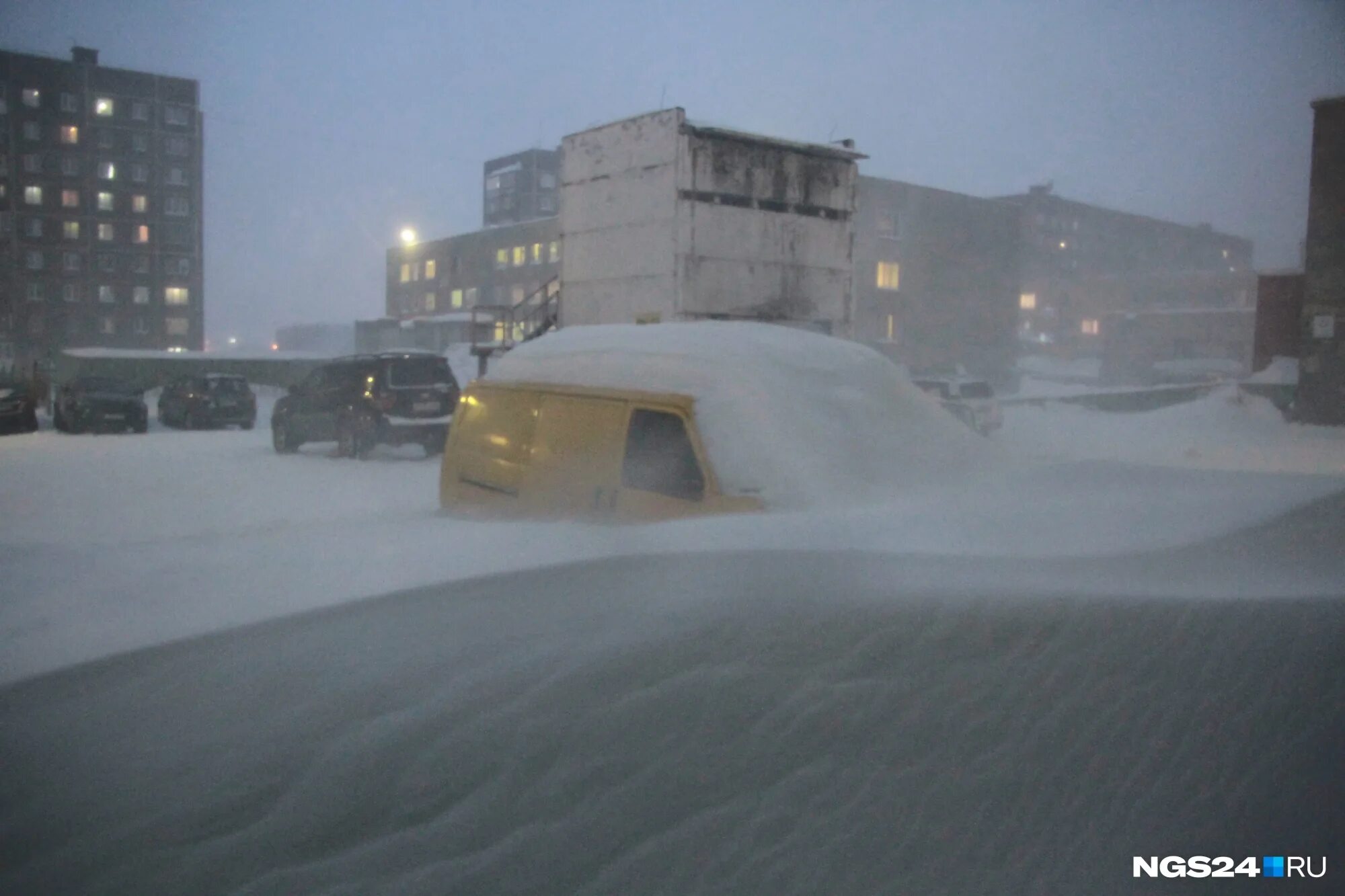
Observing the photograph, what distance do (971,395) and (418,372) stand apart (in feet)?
39.0

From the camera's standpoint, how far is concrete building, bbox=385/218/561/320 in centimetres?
5866

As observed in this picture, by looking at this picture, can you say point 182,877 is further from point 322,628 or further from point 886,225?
point 886,225

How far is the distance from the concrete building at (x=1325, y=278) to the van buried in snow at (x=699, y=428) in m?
21.4

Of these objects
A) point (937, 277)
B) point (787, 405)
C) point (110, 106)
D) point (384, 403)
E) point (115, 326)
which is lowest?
point (384, 403)

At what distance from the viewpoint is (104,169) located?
74.6m

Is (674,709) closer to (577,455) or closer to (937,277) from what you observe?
(577,455)

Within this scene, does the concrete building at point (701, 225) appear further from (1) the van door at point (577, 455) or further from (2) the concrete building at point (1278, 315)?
(2) the concrete building at point (1278, 315)

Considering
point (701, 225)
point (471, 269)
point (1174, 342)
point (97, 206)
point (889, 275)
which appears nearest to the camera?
point (701, 225)

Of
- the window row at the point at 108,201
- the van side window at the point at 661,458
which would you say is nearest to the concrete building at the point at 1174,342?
the van side window at the point at 661,458

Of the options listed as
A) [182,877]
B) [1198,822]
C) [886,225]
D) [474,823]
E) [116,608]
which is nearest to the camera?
[182,877]

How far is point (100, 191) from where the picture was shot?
7494 centimetres

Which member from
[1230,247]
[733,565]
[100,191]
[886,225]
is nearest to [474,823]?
[733,565]

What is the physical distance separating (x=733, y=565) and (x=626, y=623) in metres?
0.39

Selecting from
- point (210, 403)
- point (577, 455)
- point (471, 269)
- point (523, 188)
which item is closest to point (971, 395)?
point (210, 403)
